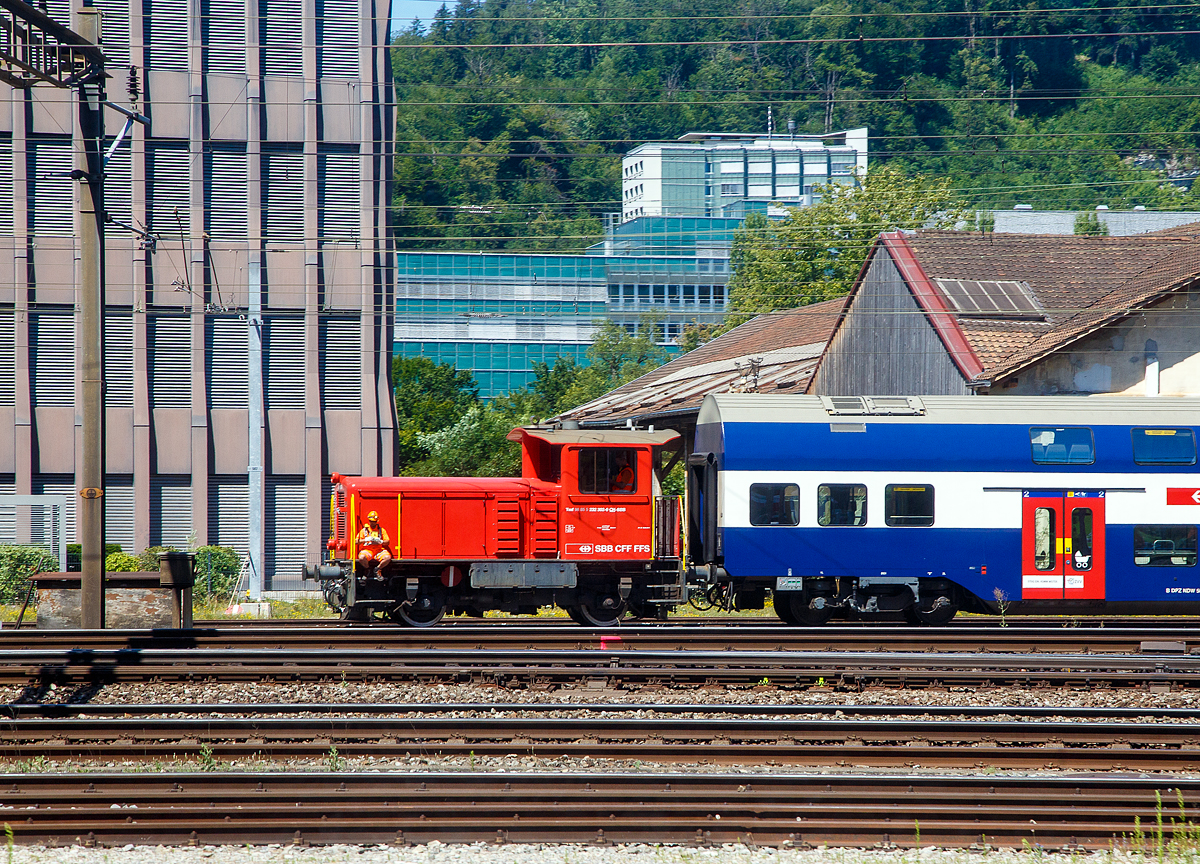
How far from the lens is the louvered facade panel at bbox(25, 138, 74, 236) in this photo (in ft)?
118

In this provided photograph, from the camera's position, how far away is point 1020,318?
90.2 ft

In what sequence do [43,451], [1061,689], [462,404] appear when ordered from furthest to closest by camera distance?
[462,404]
[43,451]
[1061,689]

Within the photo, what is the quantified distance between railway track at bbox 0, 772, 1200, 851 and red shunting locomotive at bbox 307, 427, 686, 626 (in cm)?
802

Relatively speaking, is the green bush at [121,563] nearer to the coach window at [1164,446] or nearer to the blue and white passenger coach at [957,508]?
the blue and white passenger coach at [957,508]

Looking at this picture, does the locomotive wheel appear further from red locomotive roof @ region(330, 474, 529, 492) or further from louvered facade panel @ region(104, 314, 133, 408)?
louvered facade panel @ region(104, 314, 133, 408)

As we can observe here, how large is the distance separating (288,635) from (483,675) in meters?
4.49

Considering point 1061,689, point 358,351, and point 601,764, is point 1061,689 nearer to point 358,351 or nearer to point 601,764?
point 601,764

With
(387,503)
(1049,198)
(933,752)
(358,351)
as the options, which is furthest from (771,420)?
(1049,198)

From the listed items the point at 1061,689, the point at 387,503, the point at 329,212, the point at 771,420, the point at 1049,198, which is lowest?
the point at 1061,689

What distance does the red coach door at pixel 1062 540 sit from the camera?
720 inches

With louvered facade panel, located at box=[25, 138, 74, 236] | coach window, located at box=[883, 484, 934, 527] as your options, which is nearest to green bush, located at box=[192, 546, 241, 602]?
louvered facade panel, located at box=[25, 138, 74, 236]

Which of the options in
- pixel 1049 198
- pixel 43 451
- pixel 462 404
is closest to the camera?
pixel 43 451

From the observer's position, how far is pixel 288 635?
55.1 feet

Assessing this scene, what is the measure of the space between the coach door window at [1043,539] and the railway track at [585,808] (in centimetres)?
856
